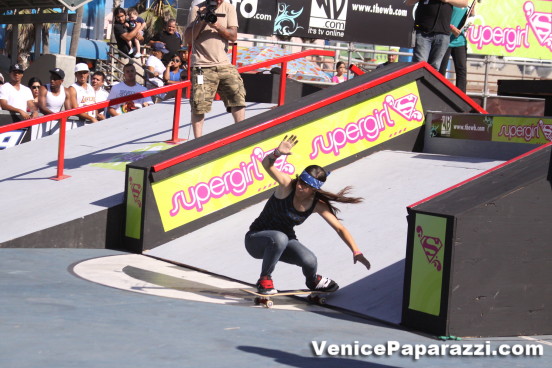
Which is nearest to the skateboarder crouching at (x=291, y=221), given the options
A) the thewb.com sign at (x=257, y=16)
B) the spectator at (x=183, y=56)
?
the thewb.com sign at (x=257, y=16)

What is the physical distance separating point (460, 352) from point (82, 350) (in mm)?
2683

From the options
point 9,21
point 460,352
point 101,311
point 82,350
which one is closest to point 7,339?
point 82,350

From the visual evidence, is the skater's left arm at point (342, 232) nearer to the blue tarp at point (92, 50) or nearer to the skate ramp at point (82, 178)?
the skate ramp at point (82, 178)

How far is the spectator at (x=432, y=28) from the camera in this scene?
12.5 meters

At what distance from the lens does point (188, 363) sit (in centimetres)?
573

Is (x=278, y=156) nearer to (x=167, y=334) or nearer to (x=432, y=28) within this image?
(x=167, y=334)

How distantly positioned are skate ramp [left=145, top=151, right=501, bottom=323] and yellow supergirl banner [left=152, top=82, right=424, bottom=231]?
0.22 meters

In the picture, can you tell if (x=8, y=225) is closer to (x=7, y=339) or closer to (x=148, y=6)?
(x=7, y=339)

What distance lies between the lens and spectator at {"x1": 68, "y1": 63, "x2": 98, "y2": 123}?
15.2 m

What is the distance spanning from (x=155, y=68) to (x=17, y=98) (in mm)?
4502

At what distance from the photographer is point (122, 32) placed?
22.7 metres

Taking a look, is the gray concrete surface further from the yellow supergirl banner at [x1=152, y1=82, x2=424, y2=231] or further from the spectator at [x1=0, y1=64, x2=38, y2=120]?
the spectator at [x1=0, y1=64, x2=38, y2=120]

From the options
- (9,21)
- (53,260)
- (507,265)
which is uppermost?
(9,21)

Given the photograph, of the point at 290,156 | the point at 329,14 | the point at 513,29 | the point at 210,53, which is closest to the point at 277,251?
the point at 290,156
